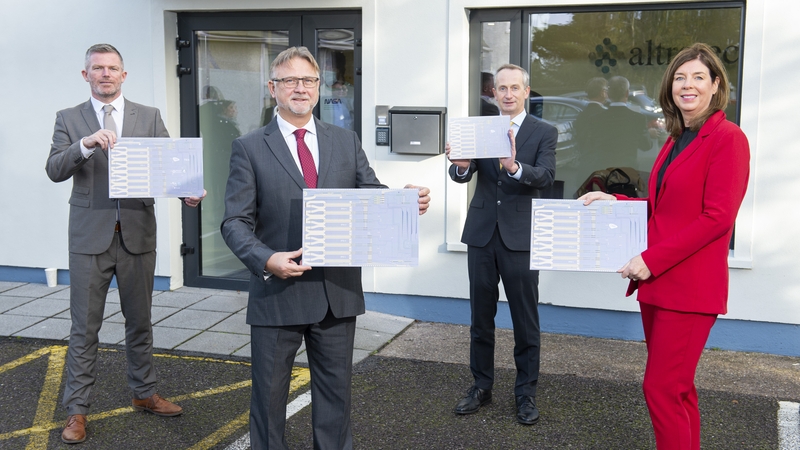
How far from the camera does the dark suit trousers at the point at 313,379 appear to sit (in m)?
3.48

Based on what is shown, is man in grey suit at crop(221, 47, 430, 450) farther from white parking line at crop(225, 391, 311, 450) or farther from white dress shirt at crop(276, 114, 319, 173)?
white parking line at crop(225, 391, 311, 450)

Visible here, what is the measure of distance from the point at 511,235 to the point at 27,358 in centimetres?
385

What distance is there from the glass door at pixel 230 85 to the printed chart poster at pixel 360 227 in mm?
4146

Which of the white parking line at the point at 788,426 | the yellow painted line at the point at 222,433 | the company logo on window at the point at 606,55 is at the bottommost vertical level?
the yellow painted line at the point at 222,433

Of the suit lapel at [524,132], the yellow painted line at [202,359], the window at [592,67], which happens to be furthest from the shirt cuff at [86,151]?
the window at [592,67]

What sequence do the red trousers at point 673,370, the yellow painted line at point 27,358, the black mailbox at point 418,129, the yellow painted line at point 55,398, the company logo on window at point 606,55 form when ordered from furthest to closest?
the black mailbox at point 418,129 < the company logo on window at point 606,55 < the yellow painted line at point 27,358 < the yellow painted line at point 55,398 < the red trousers at point 673,370

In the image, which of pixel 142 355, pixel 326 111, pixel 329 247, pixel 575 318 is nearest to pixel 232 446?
pixel 142 355

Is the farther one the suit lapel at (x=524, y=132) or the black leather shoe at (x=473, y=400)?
the black leather shoe at (x=473, y=400)

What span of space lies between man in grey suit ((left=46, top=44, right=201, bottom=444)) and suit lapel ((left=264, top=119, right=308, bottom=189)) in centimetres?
124

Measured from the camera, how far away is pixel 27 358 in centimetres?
604

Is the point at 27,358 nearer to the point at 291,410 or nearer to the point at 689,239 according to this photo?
the point at 291,410

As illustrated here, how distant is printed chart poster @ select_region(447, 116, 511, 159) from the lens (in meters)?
4.52

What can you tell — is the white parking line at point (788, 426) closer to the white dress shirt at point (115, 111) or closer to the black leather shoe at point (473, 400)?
the black leather shoe at point (473, 400)

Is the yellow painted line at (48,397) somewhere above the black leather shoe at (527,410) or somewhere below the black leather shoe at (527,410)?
below
